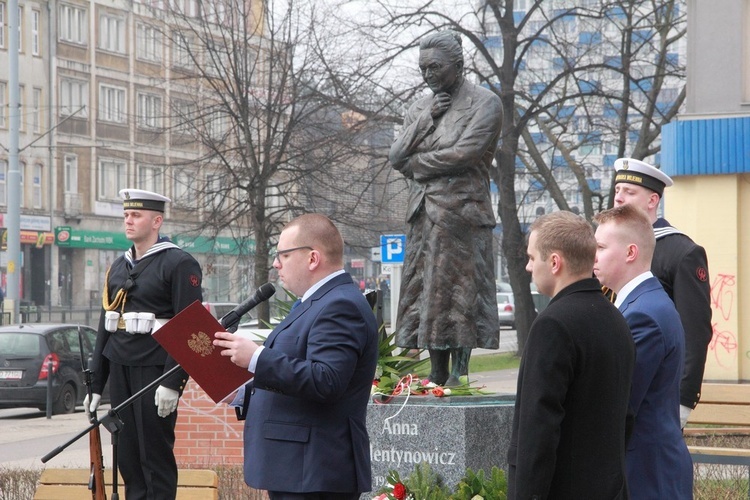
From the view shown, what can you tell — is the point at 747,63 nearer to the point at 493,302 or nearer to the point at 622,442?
the point at 493,302

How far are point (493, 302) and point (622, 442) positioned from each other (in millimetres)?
4096

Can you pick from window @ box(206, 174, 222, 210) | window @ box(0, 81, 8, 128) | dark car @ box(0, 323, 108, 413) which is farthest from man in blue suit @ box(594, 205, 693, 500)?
window @ box(0, 81, 8, 128)

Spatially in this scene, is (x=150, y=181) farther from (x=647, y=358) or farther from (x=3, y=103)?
(x=647, y=358)

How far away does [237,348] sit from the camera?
4.50m

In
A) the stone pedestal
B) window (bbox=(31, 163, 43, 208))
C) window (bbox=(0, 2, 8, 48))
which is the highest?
window (bbox=(0, 2, 8, 48))

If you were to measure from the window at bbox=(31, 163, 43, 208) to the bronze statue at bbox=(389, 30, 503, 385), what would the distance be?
45.5 metres

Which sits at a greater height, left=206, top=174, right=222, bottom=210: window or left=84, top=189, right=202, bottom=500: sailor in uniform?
left=206, top=174, right=222, bottom=210: window

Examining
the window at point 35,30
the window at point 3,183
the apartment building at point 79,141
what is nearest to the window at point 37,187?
the apartment building at point 79,141

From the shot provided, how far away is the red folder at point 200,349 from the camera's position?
14.9 ft

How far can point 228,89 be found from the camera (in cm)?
2508

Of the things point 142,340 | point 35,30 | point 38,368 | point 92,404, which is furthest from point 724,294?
point 35,30

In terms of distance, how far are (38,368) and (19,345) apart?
1.91 feet

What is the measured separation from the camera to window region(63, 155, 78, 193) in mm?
53312

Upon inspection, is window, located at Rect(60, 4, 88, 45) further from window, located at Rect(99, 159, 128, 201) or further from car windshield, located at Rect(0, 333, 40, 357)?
car windshield, located at Rect(0, 333, 40, 357)
